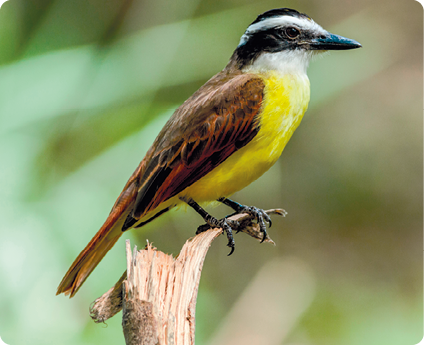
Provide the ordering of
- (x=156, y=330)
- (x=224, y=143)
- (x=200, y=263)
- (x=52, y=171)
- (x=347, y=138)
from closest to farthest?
(x=156, y=330) → (x=200, y=263) → (x=224, y=143) → (x=52, y=171) → (x=347, y=138)

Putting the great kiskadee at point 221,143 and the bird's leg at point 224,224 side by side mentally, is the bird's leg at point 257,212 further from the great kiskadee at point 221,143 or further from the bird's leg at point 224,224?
the bird's leg at point 224,224

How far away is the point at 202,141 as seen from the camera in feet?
7.87

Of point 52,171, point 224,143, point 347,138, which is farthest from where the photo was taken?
point 347,138

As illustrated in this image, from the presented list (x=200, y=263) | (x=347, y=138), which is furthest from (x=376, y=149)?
(x=200, y=263)

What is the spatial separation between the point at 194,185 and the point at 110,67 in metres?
1.26

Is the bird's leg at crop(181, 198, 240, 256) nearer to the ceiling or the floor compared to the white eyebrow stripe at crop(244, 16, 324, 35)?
nearer to the floor

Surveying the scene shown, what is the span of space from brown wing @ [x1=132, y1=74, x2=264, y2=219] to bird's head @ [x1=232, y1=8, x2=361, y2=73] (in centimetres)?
22

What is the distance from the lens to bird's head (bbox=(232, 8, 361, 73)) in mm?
2564

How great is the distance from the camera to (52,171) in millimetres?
3051

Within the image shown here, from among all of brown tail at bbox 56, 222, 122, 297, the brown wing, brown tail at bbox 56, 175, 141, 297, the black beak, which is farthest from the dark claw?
the black beak

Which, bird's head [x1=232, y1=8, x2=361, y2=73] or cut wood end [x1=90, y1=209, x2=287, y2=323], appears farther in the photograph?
bird's head [x1=232, y1=8, x2=361, y2=73]

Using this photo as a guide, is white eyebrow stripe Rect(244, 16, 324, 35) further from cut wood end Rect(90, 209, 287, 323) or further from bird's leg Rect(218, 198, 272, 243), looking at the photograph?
cut wood end Rect(90, 209, 287, 323)

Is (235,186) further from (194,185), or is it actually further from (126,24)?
(126,24)

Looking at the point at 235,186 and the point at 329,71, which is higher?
the point at 329,71
